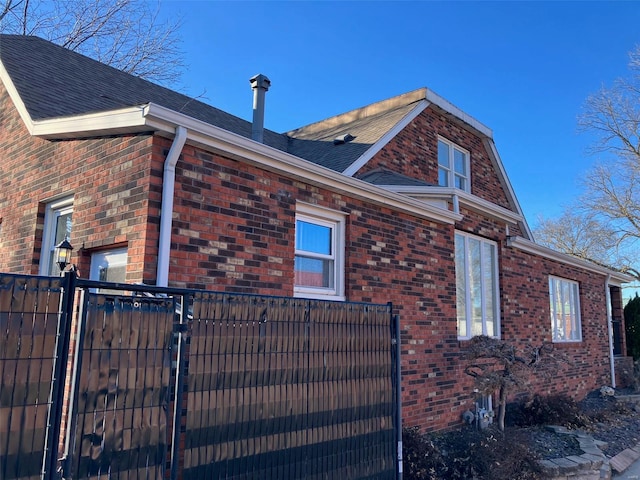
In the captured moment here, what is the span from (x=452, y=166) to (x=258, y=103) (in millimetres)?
4750

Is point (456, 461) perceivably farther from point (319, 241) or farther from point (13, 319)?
point (13, 319)

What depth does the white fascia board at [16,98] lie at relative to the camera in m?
5.94

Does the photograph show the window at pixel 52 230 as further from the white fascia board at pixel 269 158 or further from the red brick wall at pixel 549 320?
the red brick wall at pixel 549 320

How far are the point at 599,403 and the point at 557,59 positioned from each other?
8845 mm

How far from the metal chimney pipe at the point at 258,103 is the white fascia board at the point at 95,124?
4.22m

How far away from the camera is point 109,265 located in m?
4.93

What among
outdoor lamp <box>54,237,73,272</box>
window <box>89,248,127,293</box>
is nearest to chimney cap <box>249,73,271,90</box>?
window <box>89,248,127,293</box>

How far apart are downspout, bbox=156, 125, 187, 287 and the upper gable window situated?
7629 millimetres

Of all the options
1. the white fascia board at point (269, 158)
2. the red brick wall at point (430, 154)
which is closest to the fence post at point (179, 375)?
the white fascia board at point (269, 158)

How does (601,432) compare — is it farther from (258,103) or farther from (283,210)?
(258,103)

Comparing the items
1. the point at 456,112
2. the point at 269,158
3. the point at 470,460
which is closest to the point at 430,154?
the point at 456,112

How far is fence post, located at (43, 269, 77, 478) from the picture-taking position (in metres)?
2.66

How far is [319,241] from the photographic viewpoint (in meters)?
6.14

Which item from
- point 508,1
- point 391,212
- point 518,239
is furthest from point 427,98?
point 391,212
